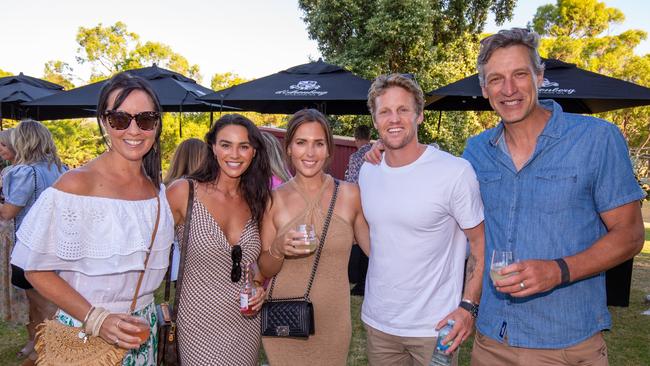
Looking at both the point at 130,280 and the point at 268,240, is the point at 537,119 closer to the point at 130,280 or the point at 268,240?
the point at 268,240

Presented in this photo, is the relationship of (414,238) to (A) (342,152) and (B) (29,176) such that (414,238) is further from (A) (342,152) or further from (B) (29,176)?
(A) (342,152)

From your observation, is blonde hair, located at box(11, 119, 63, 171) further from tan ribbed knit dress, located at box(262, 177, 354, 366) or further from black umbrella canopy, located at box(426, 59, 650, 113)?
black umbrella canopy, located at box(426, 59, 650, 113)

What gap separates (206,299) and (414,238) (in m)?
1.28

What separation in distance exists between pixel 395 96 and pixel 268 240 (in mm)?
1226

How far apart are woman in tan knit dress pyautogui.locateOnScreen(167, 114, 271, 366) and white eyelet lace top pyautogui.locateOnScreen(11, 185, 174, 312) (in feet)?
1.41

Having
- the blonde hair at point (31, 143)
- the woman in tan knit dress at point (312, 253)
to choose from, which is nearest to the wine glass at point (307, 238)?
the woman in tan knit dress at point (312, 253)

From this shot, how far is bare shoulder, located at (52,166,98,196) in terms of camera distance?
206 centimetres

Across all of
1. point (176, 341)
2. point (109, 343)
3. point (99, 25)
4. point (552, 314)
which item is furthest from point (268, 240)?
point (99, 25)

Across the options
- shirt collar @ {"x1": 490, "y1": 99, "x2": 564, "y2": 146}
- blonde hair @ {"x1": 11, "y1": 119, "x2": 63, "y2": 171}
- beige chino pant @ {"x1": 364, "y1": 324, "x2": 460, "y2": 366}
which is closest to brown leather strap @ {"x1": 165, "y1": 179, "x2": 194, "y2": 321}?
beige chino pant @ {"x1": 364, "y1": 324, "x2": 460, "y2": 366}

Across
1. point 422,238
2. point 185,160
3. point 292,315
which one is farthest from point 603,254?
point 185,160

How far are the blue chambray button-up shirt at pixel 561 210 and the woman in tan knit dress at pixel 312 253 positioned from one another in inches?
38.2

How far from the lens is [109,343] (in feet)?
6.69

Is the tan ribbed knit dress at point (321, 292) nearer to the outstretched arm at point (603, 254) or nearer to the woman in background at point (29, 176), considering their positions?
the outstretched arm at point (603, 254)

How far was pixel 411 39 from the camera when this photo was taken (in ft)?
55.4
